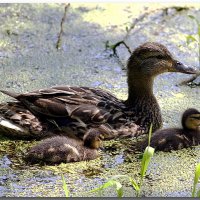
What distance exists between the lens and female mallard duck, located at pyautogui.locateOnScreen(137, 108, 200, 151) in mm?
5445

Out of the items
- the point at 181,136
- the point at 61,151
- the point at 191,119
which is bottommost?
the point at 61,151

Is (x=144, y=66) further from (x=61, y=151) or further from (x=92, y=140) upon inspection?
(x=61, y=151)

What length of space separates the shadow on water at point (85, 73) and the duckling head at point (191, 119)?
173 mm

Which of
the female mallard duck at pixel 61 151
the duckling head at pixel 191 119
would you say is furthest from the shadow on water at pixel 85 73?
the duckling head at pixel 191 119

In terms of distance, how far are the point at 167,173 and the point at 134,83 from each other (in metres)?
1.00

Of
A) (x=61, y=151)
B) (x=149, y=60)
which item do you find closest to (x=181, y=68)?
(x=149, y=60)

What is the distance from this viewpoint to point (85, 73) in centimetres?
668

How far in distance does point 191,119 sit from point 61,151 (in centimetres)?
94

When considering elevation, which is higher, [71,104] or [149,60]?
[149,60]

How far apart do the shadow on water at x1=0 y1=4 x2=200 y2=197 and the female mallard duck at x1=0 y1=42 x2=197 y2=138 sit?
0.34 feet

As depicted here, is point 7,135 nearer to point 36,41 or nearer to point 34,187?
point 34,187

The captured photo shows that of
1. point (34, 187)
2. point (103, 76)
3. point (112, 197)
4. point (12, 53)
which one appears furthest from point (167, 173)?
point (12, 53)

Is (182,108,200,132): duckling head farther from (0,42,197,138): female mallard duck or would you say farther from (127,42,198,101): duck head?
(127,42,198,101): duck head

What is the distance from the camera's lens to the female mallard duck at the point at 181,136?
17.9 ft
